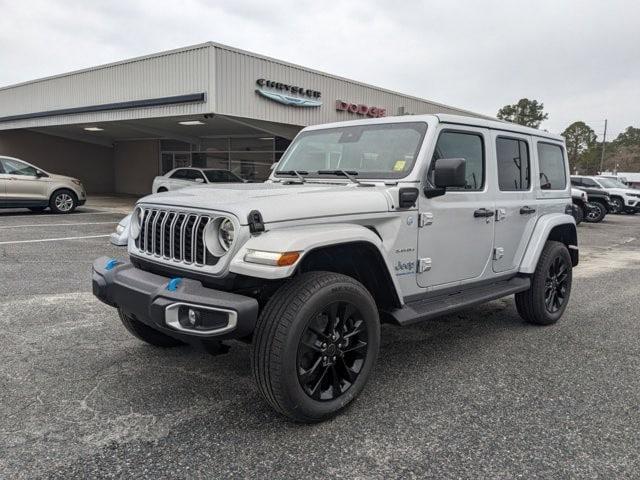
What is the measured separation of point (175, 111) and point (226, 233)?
13271 millimetres

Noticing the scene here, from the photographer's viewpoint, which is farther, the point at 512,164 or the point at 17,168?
the point at 17,168

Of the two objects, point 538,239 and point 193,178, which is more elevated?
point 193,178

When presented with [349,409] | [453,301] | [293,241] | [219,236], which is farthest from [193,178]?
[293,241]

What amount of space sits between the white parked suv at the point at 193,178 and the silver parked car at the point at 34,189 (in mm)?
2982

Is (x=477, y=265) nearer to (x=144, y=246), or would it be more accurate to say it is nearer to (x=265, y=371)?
(x=265, y=371)

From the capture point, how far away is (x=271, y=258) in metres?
2.65

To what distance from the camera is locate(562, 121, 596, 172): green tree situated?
3292 inches

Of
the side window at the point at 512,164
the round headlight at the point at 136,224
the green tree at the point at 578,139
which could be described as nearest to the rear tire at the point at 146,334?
the round headlight at the point at 136,224

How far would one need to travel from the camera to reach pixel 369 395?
3.35 meters

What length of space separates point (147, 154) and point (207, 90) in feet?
42.3

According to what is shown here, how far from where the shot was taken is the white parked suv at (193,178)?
54.1 ft

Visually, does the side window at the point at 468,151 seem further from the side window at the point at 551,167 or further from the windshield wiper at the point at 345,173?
the side window at the point at 551,167

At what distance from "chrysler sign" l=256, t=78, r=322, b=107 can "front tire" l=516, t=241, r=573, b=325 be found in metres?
11.8

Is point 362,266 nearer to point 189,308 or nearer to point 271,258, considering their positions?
point 271,258
